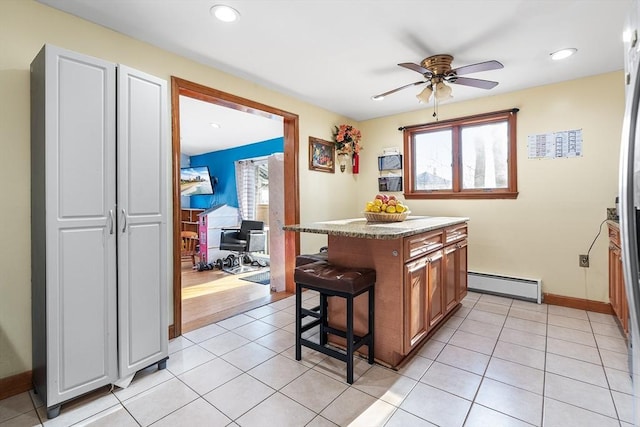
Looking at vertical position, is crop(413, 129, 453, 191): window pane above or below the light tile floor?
above

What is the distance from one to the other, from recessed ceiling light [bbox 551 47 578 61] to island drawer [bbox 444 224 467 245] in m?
Answer: 1.67

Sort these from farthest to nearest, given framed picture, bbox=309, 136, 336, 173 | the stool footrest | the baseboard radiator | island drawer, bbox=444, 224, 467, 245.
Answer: framed picture, bbox=309, 136, 336, 173, the baseboard radiator, island drawer, bbox=444, 224, 467, 245, the stool footrest

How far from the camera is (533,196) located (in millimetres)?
3385

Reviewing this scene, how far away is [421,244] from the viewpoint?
7.20 feet

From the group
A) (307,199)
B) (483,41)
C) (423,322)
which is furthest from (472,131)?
(423,322)

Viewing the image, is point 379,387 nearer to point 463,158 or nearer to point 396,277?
point 396,277

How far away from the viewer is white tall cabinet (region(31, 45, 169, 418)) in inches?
62.9

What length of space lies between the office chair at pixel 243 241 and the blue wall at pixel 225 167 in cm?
138

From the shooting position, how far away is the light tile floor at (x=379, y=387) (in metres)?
1.58

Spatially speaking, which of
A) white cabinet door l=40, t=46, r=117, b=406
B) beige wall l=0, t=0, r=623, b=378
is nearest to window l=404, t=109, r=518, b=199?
beige wall l=0, t=0, r=623, b=378

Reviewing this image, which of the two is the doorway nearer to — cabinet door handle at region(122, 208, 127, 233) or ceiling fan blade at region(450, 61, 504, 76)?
cabinet door handle at region(122, 208, 127, 233)

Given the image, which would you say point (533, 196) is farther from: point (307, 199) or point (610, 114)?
point (307, 199)

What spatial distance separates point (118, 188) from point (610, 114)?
4316mm

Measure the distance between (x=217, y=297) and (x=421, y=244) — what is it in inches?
104
